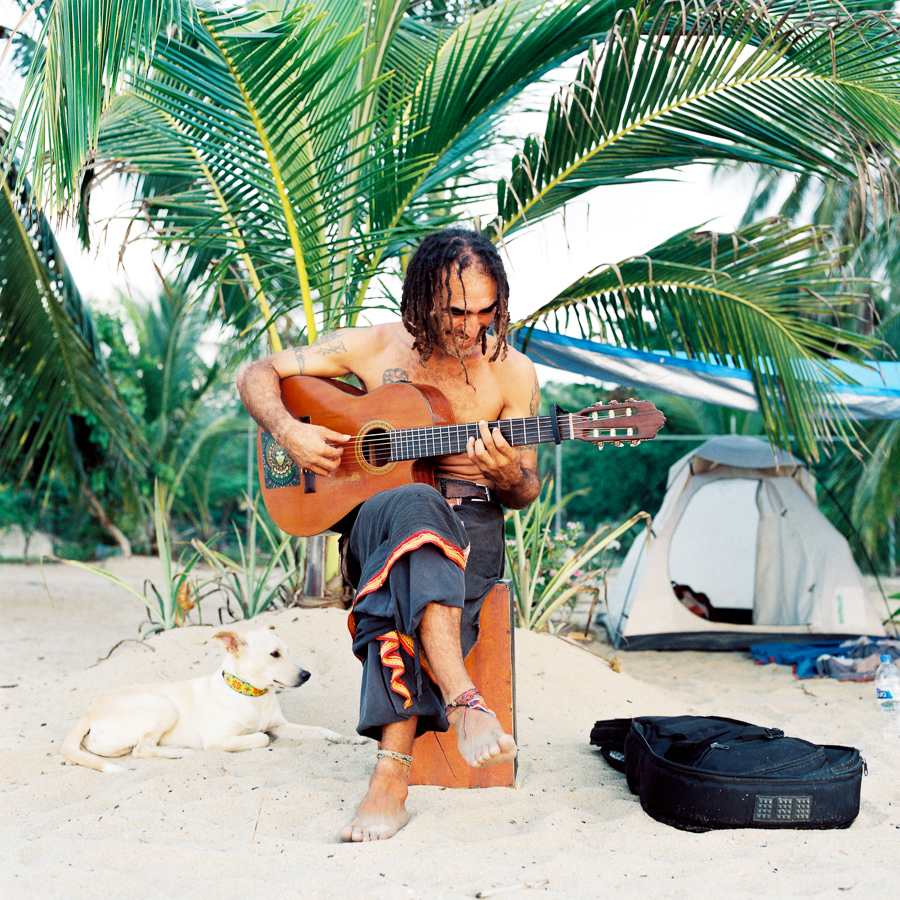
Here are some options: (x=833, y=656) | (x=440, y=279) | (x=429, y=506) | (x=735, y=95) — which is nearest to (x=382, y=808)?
(x=429, y=506)

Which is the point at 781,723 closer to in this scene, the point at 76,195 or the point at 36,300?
the point at 76,195

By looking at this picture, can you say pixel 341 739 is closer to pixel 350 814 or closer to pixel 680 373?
pixel 350 814

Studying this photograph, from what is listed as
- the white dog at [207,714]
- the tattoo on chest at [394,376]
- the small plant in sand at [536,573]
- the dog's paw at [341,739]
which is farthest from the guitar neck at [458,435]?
the small plant in sand at [536,573]

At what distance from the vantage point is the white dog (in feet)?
8.62

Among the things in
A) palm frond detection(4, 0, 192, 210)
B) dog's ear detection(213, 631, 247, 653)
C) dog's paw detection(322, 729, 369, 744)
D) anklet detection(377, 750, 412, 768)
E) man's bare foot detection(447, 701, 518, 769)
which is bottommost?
dog's paw detection(322, 729, 369, 744)

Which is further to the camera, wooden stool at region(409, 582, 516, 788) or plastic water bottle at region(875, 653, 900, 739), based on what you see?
plastic water bottle at region(875, 653, 900, 739)

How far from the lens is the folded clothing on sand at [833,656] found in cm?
457

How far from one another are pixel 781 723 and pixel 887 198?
228 centimetres

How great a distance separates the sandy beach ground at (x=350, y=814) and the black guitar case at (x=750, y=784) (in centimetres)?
4

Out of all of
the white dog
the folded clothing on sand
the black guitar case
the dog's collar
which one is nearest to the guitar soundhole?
the white dog

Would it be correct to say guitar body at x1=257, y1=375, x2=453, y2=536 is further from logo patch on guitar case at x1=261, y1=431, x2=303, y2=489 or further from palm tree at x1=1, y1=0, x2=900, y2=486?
palm tree at x1=1, y1=0, x2=900, y2=486

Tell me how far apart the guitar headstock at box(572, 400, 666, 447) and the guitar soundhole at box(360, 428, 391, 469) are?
0.58 m

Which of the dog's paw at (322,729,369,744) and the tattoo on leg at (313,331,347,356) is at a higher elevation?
the tattoo on leg at (313,331,347,356)

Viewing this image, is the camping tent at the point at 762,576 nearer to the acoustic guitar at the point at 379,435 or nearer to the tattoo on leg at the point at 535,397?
the tattoo on leg at the point at 535,397
